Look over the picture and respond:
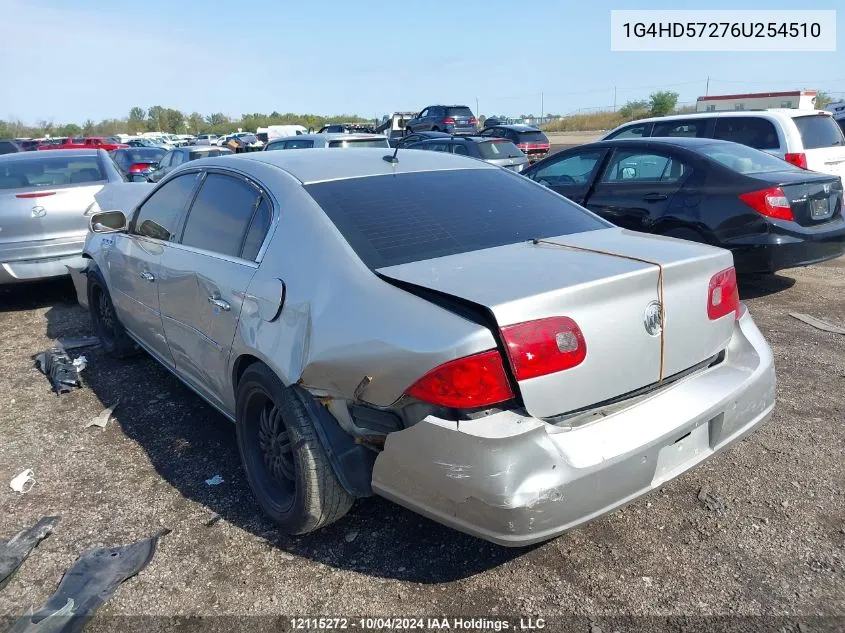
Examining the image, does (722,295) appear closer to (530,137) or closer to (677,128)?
(677,128)

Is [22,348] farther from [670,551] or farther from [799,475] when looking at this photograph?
[799,475]

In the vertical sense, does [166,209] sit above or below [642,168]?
above

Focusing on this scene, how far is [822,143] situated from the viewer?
27.0 ft

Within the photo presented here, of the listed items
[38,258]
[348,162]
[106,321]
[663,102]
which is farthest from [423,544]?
[663,102]

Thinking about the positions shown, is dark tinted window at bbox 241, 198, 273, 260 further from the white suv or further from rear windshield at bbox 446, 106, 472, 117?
rear windshield at bbox 446, 106, 472, 117

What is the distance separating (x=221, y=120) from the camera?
95438mm

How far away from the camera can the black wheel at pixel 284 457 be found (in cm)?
257

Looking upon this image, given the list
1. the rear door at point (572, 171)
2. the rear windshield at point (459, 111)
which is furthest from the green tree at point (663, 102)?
the rear door at point (572, 171)

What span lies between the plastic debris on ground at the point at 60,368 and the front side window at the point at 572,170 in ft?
16.3

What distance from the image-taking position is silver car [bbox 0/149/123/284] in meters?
6.29

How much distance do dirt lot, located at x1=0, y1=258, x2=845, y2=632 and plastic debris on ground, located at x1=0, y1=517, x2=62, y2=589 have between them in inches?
1.5

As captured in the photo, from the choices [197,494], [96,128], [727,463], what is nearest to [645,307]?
[727,463]

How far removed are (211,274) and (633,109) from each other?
60265 mm

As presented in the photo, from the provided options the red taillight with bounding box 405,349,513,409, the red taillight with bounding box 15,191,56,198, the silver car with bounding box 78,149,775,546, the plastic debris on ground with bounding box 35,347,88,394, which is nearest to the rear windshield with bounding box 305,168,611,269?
the silver car with bounding box 78,149,775,546
